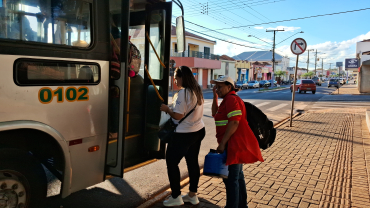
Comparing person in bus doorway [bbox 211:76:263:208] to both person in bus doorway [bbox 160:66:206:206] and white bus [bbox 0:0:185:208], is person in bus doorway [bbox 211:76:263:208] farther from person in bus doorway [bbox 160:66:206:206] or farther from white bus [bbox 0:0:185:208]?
white bus [bbox 0:0:185:208]

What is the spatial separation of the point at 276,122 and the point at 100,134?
30.6 feet

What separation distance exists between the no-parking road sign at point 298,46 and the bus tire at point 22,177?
8893 millimetres

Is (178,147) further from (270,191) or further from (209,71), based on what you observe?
(209,71)

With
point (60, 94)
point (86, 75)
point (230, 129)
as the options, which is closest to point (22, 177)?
point (60, 94)

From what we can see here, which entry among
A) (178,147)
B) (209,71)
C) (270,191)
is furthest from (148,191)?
(209,71)

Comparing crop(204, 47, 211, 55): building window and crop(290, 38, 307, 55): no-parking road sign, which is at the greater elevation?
crop(204, 47, 211, 55): building window

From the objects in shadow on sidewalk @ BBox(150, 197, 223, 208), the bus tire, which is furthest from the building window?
the bus tire

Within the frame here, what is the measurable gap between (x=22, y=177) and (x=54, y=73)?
1012mm

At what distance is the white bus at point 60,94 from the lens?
2.57 metres

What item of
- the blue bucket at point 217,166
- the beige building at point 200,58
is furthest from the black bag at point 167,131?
the beige building at point 200,58

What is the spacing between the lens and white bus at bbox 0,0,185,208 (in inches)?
101

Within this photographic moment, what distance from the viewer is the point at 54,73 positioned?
2.85 m

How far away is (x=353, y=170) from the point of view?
5391mm

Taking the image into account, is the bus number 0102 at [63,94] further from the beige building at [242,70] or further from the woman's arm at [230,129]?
the beige building at [242,70]
